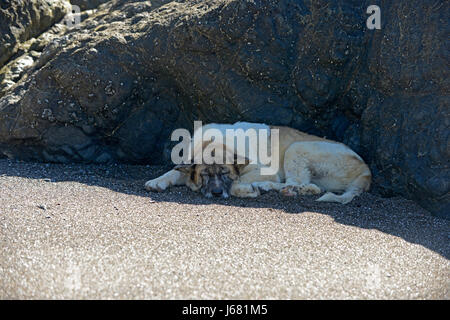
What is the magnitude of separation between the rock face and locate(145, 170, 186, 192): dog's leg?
2.87 ft

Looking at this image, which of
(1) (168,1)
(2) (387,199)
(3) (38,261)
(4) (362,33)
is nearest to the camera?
(3) (38,261)

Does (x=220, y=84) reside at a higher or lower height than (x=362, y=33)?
lower

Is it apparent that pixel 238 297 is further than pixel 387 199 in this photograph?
No

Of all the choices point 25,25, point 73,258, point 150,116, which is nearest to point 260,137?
point 150,116

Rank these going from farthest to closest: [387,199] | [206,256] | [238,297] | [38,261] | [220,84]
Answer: [220,84]
[387,199]
[206,256]
[38,261]
[238,297]

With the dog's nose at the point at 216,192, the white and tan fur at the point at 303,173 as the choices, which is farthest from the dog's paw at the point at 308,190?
the dog's nose at the point at 216,192

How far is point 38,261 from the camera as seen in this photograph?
3.70 metres

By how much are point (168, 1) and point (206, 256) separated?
5.64 meters

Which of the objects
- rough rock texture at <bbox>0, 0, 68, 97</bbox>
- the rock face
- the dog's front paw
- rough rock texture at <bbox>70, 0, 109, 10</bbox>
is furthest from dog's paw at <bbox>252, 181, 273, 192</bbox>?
rough rock texture at <bbox>70, 0, 109, 10</bbox>

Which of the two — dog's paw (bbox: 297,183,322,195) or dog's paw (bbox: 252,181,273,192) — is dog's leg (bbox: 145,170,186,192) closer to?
dog's paw (bbox: 252,181,273,192)

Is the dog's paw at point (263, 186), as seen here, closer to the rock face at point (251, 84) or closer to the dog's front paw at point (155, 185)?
the rock face at point (251, 84)

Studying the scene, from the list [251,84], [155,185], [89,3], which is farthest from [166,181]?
[89,3]

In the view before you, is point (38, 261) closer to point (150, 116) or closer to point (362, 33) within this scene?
point (150, 116)

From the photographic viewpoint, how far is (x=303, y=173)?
6602 mm
